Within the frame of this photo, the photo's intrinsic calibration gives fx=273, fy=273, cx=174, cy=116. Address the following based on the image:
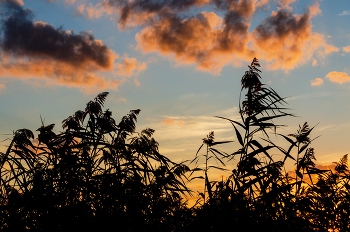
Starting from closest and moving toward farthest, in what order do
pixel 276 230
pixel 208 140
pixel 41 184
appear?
1. pixel 276 230
2. pixel 41 184
3. pixel 208 140

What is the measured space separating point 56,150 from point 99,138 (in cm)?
60

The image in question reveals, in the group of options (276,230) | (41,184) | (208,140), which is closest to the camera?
(276,230)

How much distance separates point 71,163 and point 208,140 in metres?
2.03

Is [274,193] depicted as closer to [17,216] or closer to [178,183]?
[178,183]

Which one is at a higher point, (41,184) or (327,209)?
(41,184)

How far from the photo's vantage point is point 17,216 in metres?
3.09

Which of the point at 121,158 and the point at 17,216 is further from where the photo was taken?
the point at 121,158

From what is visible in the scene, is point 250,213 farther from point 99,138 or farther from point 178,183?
point 99,138

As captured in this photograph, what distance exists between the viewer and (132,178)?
3557 millimetres

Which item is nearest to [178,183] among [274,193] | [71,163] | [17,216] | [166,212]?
[166,212]

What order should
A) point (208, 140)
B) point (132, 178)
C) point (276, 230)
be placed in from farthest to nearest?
point (208, 140) → point (132, 178) → point (276, 230)

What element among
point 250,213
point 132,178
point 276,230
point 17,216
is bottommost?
point 276,230

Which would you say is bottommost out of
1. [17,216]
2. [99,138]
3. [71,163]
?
[17,216]

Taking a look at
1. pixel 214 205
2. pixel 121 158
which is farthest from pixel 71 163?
pixel 214 205
